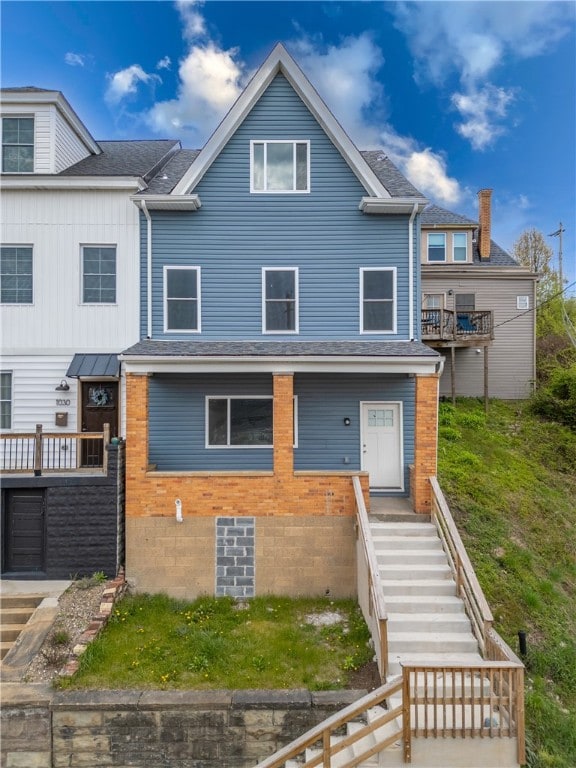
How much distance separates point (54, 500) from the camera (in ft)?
27.1

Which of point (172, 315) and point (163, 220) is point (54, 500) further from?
point (163, 220)

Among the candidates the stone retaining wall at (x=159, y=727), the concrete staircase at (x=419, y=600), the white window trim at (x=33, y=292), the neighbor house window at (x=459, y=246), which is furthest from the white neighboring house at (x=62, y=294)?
→ the neighbor house window at (x=459, y=246)

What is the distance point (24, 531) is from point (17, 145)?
9.08 meters

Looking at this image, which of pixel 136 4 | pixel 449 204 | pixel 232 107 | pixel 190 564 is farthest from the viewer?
pixel 449 204

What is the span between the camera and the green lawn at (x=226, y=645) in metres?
6.06

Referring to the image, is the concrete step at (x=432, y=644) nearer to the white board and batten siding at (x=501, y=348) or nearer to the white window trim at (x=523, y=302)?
the white board and batten siding at (x=501, y=348)

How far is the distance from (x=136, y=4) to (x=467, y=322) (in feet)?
51.1

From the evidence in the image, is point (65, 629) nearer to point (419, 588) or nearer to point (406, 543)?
point (419, 588)

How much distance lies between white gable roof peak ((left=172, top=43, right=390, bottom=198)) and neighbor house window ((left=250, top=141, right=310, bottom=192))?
0.65 metres

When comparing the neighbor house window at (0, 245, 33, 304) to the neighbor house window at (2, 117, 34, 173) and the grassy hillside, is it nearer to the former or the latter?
the neighbor house window at (2, 117, 34, 173)

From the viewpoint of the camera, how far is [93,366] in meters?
9.77

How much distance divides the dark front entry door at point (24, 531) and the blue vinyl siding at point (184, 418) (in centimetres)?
253

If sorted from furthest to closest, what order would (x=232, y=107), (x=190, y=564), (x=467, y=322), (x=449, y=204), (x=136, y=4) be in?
(x=449, y=204) < (x=467, y=322) < (x=136, y=4) < (x=232, y=107) < (x=190, y=564)


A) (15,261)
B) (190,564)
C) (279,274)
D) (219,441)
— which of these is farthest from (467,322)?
(15,261)
